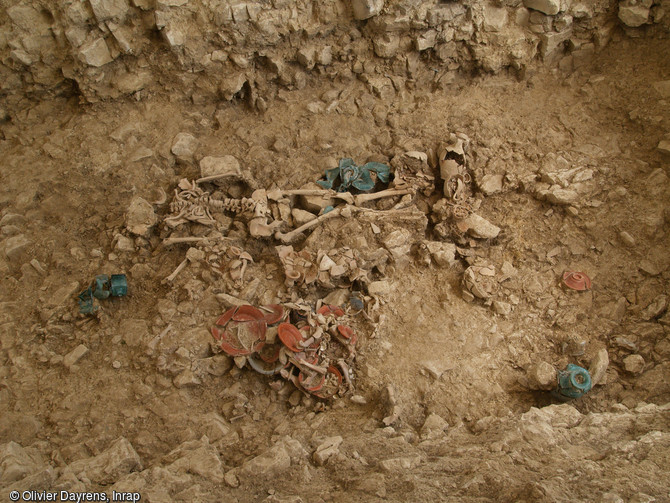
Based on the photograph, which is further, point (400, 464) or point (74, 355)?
point (74, 355)

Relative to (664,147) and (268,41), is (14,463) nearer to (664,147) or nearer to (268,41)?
(268,41)

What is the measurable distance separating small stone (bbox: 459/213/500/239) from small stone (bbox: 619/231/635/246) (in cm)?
100

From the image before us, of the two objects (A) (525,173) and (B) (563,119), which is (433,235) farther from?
(B) (563,119)

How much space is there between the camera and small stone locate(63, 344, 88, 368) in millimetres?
3574

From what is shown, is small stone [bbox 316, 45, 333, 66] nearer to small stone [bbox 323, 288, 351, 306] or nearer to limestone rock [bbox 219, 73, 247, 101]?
limestone rock [bbox 219, 73, 247, 101]

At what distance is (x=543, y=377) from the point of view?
366cm

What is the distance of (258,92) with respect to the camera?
4762 millimetres

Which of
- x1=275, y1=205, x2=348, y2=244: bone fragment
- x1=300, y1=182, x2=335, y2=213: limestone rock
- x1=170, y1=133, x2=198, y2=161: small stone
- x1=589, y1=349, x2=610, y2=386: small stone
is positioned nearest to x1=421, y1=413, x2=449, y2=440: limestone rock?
x1=589, y1=349, x2=610, y2=386: small stone

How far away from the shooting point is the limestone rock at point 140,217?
13.5 ft

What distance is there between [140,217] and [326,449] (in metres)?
2.39

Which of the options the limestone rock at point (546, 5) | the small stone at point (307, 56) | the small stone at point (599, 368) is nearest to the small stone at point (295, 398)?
the small stone at point (599, 368)

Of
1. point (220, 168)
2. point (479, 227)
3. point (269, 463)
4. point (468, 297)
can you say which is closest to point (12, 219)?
point (220, 168)

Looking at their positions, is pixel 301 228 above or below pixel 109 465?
above

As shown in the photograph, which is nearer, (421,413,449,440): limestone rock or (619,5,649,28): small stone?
(421,413,449,440): limestone rock
